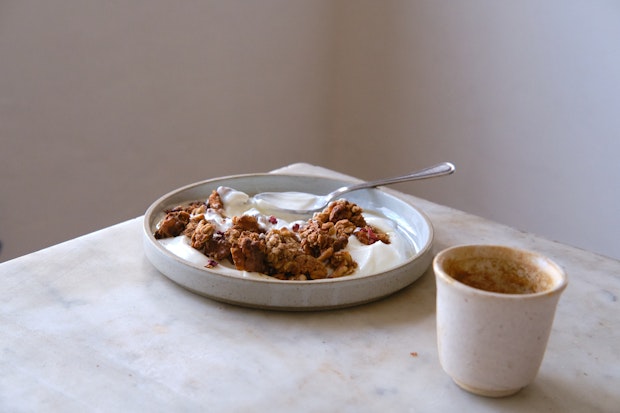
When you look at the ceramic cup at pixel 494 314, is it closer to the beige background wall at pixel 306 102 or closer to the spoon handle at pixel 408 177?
the spoon handle at pixel 408 177

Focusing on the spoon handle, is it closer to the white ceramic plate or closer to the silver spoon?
the silver spoon

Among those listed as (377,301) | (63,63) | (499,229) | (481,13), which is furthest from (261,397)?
(481,13)

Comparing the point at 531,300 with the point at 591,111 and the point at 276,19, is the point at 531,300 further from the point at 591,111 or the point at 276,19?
the point at 276,19

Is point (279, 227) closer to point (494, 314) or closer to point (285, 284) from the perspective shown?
point (285, 284)

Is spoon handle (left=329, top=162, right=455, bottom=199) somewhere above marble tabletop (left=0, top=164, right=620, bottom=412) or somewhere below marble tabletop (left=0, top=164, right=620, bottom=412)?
above

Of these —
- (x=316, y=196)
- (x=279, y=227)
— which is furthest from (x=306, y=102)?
(x=279, y=227)

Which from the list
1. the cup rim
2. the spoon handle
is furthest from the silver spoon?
the cup rim

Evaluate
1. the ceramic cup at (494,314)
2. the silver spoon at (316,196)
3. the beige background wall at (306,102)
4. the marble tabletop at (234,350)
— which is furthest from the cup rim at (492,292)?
the beige background wall at (306,102)

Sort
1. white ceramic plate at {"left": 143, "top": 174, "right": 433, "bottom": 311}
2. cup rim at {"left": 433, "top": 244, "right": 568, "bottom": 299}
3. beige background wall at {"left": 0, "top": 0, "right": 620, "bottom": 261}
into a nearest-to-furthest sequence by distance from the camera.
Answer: cup rim at {"left": 433, "top": 244, "right": 568, "bottom": 299}
white ceramic plate at {"left": 143, "top": 174, "right": 433, "bottom": 311}
beige background wall at {"left": 0, "top": 0, "right": 620, "bottom": 261}
